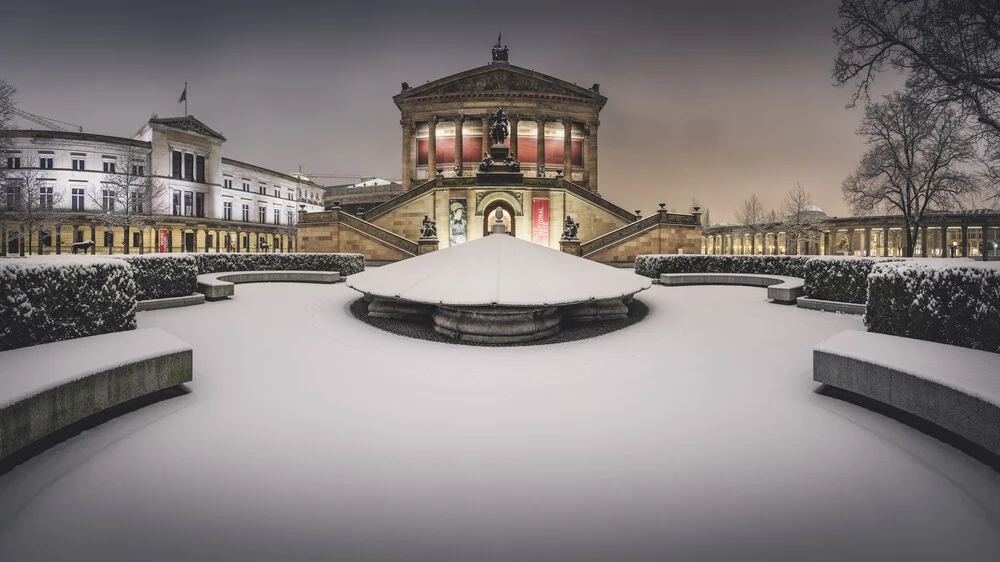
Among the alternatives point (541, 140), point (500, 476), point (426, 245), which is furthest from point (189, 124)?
point (500, 476)

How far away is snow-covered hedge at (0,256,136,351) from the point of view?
4246mm

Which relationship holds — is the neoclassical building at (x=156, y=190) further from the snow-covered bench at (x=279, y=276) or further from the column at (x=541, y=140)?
the column at (x=541, y=140)

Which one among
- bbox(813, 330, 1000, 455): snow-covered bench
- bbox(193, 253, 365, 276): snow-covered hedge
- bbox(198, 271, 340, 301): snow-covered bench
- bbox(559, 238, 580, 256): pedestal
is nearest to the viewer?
bbox(813, 330, 1000, 455): snow-covered bench

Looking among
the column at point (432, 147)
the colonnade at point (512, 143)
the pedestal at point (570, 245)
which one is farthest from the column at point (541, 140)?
the pedestal at point (570, 245)

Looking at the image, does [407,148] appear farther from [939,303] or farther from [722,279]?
[939,303]

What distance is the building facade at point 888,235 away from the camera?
40875 millimetres

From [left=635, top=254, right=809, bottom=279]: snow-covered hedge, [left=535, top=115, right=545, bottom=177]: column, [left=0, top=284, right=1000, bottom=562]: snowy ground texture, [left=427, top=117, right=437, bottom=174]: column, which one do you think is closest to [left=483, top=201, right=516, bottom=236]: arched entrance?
[left=635, top=254, right=809, bottom=279]: snow-covered hedge

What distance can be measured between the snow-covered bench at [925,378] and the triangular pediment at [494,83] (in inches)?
1887

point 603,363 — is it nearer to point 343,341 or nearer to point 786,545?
point 786,545

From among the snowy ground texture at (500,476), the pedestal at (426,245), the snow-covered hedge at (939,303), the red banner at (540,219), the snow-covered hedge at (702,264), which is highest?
the red banner at (540,219)

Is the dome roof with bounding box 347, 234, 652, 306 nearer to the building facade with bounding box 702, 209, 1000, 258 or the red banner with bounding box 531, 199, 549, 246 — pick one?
the red banner with bounding box 531, 199, 549, 246

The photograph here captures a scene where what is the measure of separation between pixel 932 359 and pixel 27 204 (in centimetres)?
4132

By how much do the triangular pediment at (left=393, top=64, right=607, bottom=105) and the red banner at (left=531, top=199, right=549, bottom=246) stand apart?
23075 mm

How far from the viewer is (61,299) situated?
4.73 m
